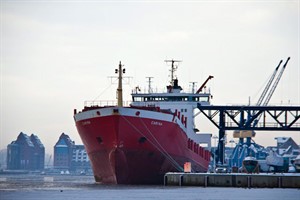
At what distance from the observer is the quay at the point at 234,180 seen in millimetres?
81812

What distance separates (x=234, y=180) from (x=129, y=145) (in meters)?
11.7

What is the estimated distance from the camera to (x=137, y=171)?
7844 cm

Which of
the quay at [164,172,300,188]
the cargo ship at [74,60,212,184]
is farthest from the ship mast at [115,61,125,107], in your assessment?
the quay at [164,172,300,188]

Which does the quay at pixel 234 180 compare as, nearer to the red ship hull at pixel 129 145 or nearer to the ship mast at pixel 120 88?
the red ship hull at pixel 129 145

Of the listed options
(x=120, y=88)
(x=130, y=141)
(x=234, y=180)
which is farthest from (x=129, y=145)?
(x=234, y=180)

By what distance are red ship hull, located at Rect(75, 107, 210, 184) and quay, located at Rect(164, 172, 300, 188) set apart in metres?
1.27

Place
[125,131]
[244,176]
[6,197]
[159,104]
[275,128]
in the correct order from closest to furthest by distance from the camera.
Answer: [6,197] → [125,131] → [244,176] → [159,104] → [275,128]

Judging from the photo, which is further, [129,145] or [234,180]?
[234,180]

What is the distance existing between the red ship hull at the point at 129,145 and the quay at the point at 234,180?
127 cm

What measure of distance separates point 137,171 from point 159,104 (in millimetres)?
20279

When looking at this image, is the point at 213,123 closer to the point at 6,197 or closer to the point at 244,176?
the point at 244,176

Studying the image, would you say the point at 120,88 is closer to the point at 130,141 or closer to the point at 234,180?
the point at 130,141

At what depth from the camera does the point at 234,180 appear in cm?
8312

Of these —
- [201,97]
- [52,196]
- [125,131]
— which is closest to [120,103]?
[125,131]
